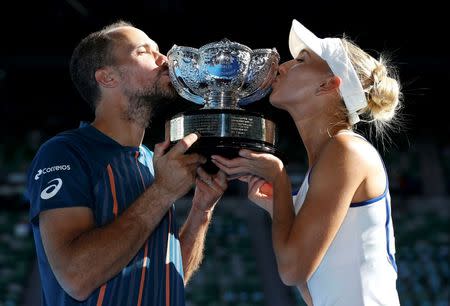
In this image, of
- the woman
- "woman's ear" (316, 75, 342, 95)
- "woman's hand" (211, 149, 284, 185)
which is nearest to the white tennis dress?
the woman

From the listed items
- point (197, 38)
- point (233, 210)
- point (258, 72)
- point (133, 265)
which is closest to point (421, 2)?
point (197, 38)

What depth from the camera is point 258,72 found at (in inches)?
→ 93.5

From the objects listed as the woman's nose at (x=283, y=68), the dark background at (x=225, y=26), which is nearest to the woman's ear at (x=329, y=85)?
the woman's nose at (x=283, y=68)

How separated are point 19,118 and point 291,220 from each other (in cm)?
976

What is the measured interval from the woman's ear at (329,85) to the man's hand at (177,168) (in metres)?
0.40

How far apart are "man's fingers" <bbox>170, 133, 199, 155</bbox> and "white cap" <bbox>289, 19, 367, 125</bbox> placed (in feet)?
1.47

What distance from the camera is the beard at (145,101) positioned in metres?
2.38

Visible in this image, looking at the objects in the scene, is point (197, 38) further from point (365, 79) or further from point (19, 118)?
point (365, 79)

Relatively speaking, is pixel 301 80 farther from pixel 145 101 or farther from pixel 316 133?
pixel 145 101

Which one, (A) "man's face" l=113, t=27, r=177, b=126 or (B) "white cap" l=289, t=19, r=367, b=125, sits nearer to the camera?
(B) "white cap" l=289, t=19, r=367, b=125

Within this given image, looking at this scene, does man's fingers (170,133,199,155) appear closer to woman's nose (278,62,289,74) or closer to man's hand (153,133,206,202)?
man's hand (153,133,206,202)

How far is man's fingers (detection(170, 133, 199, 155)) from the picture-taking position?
2.06 m

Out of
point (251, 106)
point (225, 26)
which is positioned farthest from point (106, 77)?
point (251, 106)

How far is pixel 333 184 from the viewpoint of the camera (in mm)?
2008
